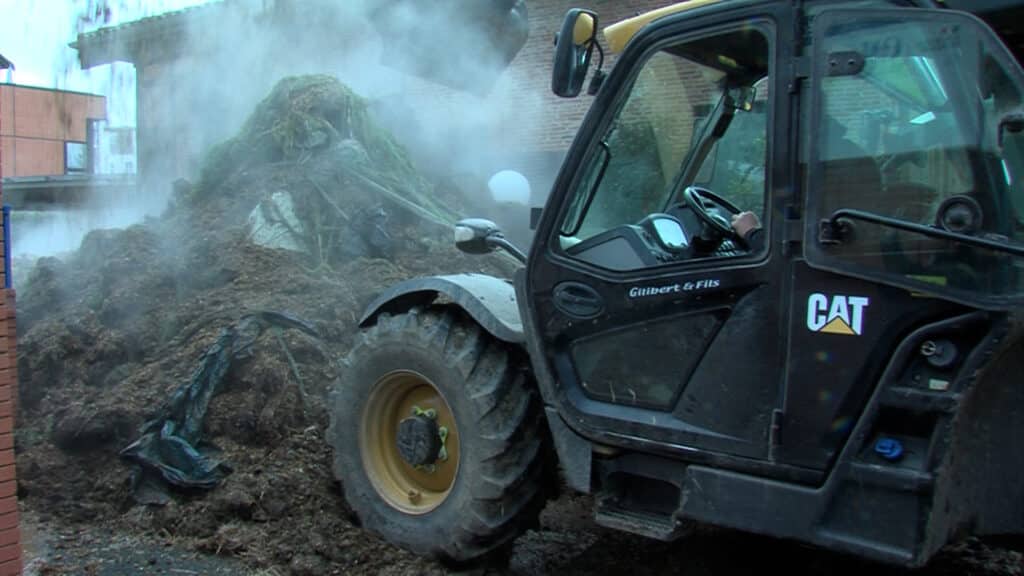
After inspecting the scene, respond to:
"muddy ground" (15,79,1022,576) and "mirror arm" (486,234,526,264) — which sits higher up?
"mirror arm" (486,234,526,264)

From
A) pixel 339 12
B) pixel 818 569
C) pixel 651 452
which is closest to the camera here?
pixel 651 452

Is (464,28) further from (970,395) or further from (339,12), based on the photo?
(970,395)

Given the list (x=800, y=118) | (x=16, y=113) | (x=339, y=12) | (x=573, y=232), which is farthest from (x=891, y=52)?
(x=16, y=113)

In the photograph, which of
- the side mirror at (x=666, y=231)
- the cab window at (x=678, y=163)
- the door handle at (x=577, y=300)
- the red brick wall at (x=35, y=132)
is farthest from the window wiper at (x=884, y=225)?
the red brick wall at (x=35, y=132)

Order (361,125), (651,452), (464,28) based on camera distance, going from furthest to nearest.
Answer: (361,125) < (464,28) < (651,452)

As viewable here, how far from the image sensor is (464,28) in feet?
25.9

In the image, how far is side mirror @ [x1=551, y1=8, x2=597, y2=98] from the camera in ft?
11.2

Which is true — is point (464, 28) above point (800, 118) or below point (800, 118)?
above

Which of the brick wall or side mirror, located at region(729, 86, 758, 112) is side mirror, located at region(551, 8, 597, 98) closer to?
side mirror, located at region(729, 86, 758, 112)

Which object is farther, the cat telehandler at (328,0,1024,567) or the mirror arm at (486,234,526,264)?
the mirror arm at (486,234,526,264)

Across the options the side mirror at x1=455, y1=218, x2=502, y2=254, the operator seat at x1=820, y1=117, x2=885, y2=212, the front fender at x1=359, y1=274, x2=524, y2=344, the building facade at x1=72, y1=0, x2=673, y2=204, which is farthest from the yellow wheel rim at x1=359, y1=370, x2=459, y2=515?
the building facade at x1=72, y1=0, x2=673, y2=204

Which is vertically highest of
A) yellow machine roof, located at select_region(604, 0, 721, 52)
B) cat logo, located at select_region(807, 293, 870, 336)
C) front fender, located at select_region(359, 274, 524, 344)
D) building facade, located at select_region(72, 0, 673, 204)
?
building facade, located at select_region(72, 0, 673, 204)

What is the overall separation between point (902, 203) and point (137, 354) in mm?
5561

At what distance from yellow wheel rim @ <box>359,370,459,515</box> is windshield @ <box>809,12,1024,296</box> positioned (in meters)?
1.96
